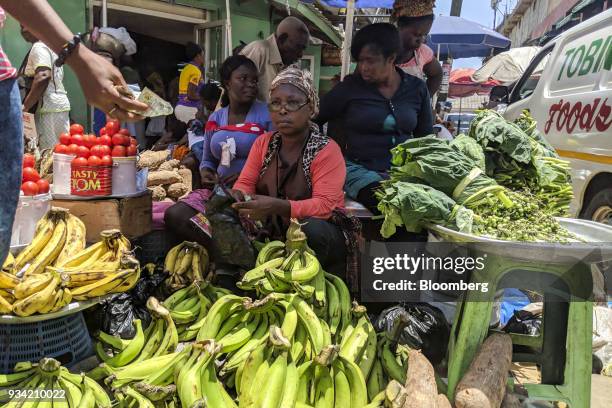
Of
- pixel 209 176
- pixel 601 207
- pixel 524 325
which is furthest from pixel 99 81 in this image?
pixel 601 207

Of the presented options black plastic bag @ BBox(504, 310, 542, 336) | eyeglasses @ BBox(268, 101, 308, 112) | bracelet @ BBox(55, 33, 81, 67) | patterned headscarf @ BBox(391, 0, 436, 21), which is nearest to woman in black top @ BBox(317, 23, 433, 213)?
eyeglasses @ BBox(268, 101, 308, 112)

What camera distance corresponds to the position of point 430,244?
2.54m

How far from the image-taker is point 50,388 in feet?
6.14

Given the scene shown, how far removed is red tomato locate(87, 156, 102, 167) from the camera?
3395 millimetres

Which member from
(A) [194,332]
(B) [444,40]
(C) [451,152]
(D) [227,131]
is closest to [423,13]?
(D) [227,131]

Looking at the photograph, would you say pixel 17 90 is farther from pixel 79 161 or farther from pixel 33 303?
pixel 79 161

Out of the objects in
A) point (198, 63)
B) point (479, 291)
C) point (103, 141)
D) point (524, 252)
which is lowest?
point (479, 291)

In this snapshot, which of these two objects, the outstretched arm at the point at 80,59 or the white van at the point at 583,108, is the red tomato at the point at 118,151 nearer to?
the outstretched arm at the point at 80,59

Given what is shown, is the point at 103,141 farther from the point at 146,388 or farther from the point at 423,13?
the point at 423,13

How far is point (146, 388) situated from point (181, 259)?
1.50m

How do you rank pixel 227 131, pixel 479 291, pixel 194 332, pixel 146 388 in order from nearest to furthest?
pixel 146 388 → pixel 479 291 → pixel 194 332 → pixel 227 131

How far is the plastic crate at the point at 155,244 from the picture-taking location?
3902 millimetres

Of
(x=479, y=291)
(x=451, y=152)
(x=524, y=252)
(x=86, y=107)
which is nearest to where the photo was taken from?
(x=524, y=252)

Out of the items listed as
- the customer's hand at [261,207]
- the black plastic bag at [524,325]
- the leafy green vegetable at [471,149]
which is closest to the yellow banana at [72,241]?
the customer's hand at [261,207]
